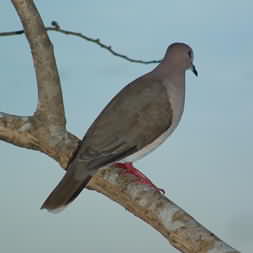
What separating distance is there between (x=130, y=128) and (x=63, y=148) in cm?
61

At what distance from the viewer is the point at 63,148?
15.4ft

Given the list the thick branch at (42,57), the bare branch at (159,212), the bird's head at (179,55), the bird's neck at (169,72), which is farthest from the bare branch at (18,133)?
the bird's head at (179,55)

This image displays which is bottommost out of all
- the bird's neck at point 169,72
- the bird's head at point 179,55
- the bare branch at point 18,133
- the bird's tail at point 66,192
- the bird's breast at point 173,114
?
the bird's tail at point 66,192

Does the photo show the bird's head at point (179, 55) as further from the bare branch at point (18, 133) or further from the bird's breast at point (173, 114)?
the bare branch at point (18, 133)

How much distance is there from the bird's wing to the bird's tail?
11cm

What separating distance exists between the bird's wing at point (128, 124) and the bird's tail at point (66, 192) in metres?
0.11

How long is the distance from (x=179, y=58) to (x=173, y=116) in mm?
689

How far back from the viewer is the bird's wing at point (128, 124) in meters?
4.20

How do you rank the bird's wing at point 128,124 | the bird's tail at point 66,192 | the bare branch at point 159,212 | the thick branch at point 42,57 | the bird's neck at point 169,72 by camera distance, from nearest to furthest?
A: the bare branch at point 159,212, the bird's tail at point 66,192, the bird's wing at point 128,124, the bird's neck at point 169,72, the thick branch at point 42,57

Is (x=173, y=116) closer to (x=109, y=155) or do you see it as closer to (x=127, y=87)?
(x=127, y=87)

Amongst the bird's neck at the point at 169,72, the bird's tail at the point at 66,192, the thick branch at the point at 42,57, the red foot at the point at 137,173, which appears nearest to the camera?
the bird's tail at the point at 66,192

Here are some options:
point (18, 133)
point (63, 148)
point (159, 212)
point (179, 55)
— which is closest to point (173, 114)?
point (179, 55)

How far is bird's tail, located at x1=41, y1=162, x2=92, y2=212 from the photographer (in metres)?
4.08

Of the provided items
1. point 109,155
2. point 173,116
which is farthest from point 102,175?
point 173,116
